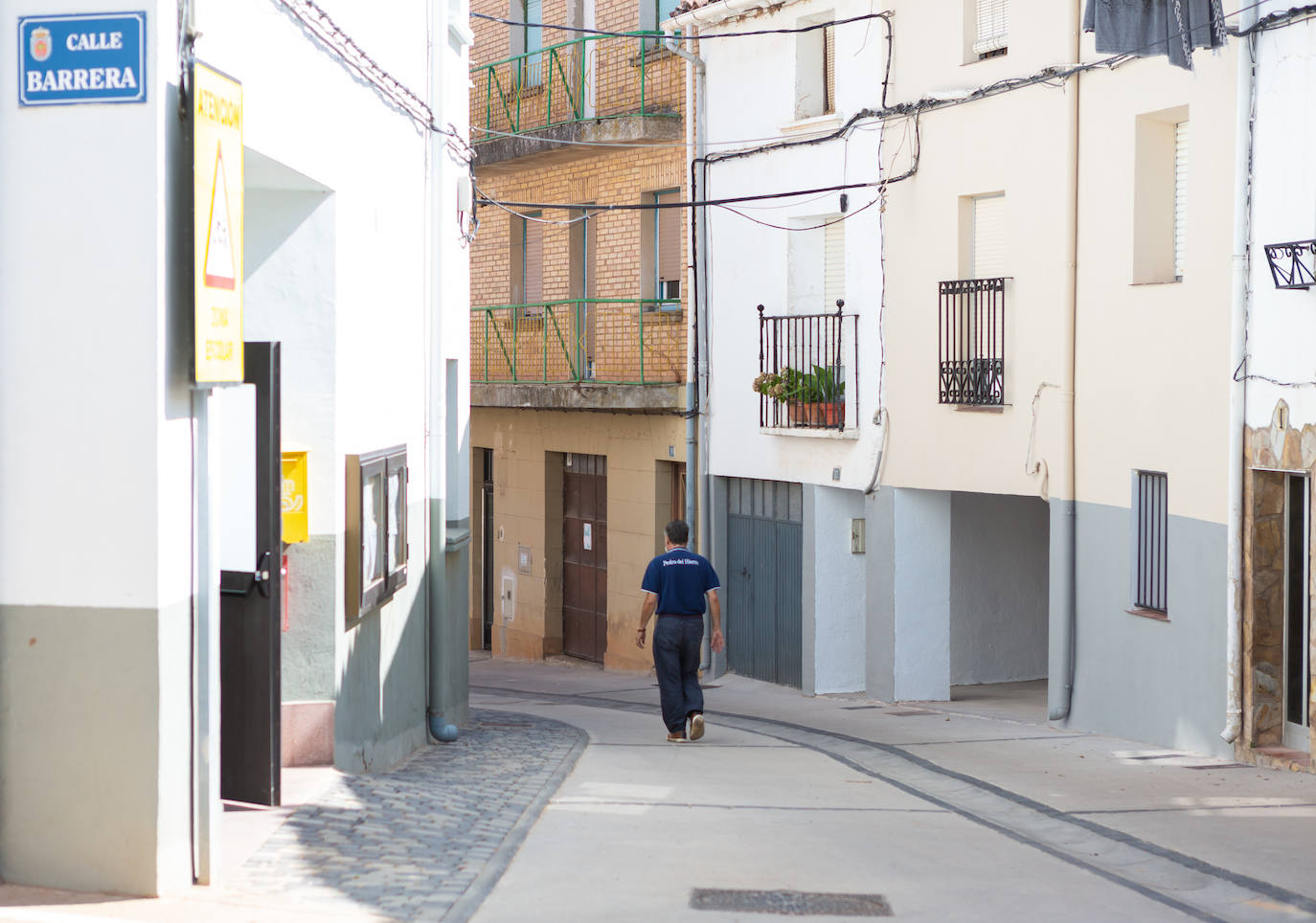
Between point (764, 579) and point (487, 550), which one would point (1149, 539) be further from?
point (487, 550)

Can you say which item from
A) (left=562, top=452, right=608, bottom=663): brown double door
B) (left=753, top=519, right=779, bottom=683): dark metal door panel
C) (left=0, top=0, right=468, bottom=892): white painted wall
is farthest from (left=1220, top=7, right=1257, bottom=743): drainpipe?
(left=562, top=452, right=608, bottom=663): brown double door

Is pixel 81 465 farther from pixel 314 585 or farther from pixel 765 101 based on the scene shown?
pixel 765 101

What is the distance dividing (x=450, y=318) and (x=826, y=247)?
6094 mm

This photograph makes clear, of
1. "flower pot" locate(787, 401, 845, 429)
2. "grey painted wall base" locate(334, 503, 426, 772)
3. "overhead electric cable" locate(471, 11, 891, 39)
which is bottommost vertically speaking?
"grey painted wall base" locate(334, 503, 426, 772)

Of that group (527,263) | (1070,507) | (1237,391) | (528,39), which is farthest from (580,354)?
(1237,391)

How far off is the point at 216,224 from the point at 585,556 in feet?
52.6

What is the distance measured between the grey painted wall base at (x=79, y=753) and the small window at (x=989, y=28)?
11118 millimetres

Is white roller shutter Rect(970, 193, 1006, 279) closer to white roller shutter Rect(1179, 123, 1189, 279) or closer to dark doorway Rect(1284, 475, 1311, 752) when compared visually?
white roller shutter Rect(1179, 123, 1189, 279)

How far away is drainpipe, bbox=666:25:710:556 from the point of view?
1919cm

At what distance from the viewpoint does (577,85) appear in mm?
21500

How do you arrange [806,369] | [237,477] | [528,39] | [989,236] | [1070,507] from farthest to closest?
[528,39] < [806,369] < [989,236] < [1070,507] < [237,477]

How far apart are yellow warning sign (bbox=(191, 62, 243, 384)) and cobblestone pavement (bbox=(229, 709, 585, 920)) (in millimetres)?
2149

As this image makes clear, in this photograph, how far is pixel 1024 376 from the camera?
14469mm

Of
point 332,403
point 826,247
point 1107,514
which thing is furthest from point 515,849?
point 826,247
